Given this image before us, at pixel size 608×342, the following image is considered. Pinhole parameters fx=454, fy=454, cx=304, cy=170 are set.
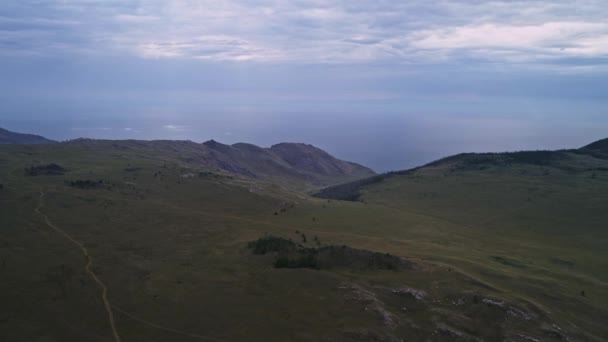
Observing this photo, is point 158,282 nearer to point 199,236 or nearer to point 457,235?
point 199,236

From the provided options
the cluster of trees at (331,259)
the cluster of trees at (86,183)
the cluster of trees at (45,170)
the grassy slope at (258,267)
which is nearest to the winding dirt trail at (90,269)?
the grassy slope at (258,267)

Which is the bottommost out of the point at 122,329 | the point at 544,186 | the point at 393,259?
the point at 122,329

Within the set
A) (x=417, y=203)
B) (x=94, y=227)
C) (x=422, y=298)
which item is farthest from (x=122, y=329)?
(x=417, y=203)

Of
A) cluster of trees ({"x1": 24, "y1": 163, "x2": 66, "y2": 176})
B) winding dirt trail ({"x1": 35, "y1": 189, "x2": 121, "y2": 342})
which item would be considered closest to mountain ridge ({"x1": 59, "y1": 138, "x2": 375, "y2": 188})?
cluster of trees ({"x1": 24, "y1": 163, "x2": 66, "y2": 176})

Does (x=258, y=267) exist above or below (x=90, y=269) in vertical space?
above

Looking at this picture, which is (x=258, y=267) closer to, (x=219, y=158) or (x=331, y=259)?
(x=331, y=259)

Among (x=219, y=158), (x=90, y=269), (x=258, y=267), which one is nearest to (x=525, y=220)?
(x=258, y=267)

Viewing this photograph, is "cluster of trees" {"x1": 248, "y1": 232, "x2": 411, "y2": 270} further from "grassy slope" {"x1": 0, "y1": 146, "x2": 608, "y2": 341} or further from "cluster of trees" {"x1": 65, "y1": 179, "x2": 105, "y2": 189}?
"cluster of trees" {"x1": 65, "y1": 179, "x2": 105, "y2": 189}

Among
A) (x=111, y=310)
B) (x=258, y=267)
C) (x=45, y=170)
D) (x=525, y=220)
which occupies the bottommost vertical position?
(x=111, y=310)

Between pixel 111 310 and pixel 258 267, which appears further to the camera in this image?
pixel 258 267

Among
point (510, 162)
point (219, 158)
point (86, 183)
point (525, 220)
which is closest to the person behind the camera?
point (525, 220)
